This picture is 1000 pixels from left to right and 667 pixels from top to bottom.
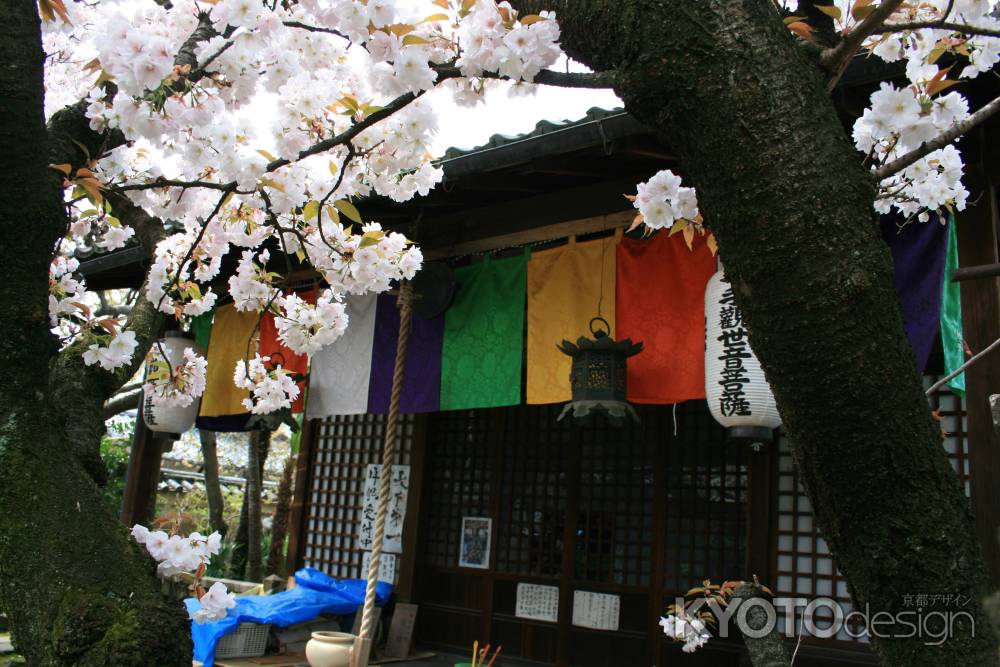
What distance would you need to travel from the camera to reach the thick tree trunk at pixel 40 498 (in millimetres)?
1496

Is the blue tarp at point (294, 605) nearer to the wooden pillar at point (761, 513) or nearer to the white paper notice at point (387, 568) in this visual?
the white paper notice at point (387, 568)

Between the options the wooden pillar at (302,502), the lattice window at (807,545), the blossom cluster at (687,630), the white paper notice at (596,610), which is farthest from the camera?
the wooden pillar at (302,502)

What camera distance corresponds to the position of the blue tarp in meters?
7.17

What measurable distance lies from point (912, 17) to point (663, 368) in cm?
332

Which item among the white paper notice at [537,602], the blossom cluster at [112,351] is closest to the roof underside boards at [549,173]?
the blossom cluster at [112,351]

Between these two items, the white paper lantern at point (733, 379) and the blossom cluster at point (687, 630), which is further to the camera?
the blossom cluster at point (687, 630)

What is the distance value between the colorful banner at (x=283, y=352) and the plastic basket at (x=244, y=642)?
2247 mm

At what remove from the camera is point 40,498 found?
168cm

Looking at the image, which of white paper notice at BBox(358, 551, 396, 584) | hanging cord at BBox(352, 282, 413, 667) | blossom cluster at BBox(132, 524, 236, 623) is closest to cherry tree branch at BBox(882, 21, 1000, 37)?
blossom cluster at BBox(132, 524, 236, 623)

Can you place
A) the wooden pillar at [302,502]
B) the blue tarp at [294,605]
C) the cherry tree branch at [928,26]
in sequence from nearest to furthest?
the cherry tree branch at [928,26], the blue tarp at [294,605], the wooden pillar at [302,502]

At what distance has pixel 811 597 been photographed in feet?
19.2

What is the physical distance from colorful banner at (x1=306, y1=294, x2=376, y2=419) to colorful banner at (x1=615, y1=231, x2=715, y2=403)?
9.26ft

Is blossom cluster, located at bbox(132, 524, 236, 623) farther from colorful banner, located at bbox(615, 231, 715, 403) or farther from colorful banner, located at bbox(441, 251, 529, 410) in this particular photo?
colorful banner, located at bbox(441, 251, 529, 410)

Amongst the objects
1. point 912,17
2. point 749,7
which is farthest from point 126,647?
point 912,17
